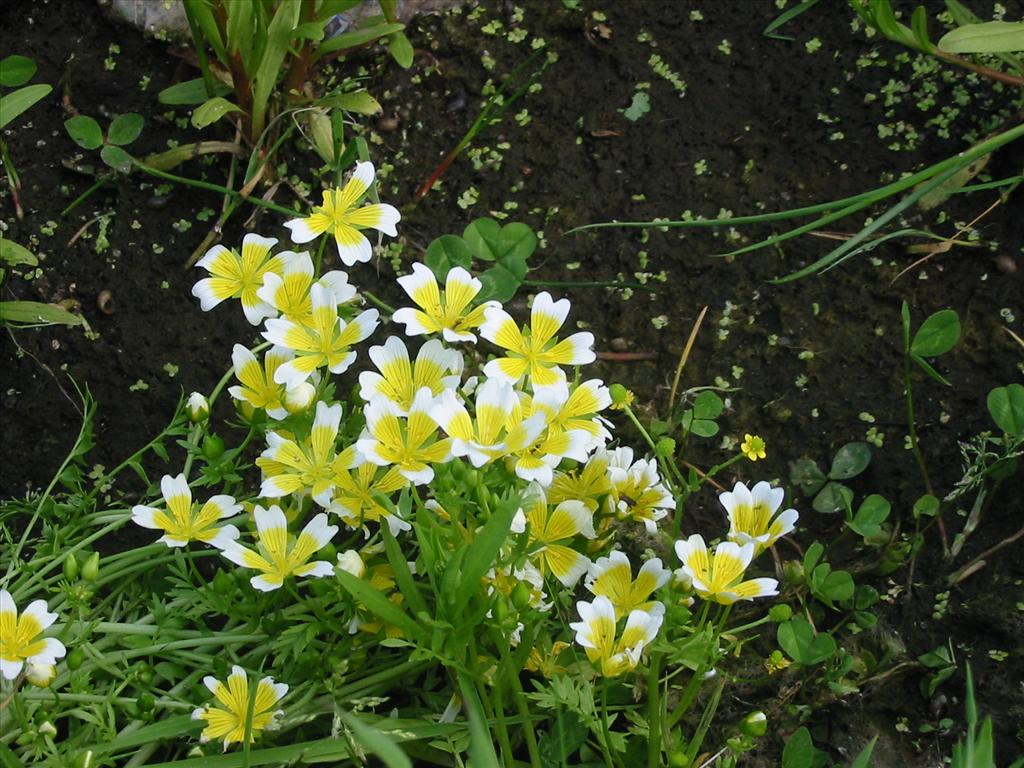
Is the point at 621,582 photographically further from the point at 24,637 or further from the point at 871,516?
the point at 24,637

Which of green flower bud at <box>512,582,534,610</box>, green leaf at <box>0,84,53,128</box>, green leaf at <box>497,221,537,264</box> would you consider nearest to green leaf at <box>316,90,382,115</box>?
green leaf at <box>497,221,537,264</box>

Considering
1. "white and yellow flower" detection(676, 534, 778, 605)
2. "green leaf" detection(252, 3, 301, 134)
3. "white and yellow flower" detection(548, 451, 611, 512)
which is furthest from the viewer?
"green leaf" detection(252, 3, 301, 134)

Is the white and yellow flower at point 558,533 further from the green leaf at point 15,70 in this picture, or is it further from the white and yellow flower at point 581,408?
the green leaf at point 15,70

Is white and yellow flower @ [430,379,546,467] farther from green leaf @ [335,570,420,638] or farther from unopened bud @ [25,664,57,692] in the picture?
unopened bud @ [25,664,57,692]

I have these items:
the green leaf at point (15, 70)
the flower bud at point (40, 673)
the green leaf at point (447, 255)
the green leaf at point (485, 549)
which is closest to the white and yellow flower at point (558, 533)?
the green leaf at point (485, 549)

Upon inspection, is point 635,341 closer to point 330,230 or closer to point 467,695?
point 330,230

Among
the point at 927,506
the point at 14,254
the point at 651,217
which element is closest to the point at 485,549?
the point at 927,506
